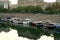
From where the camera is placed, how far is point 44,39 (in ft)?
55.6

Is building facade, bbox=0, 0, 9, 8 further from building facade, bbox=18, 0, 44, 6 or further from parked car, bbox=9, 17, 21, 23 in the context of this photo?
parked car, bbox=9, 17, 21, 23

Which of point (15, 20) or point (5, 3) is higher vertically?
point (5, 3)

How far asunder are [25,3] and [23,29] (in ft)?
43.2

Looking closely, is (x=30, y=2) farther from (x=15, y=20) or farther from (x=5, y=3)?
(x=15, y=20)

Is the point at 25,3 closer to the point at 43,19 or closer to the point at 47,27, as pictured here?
the point at 43,19

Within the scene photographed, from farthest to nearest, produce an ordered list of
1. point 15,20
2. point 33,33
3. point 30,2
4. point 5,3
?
1. point 5,3
2. point 30,2
3. point 15,20
4. point 33,33

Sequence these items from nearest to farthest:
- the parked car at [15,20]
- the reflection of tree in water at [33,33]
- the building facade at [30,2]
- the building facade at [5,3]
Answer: the reflection of tree in water at [33,33]
the parked car at [15,20]
the building facade at [30,2]
the building facade at [5,3]

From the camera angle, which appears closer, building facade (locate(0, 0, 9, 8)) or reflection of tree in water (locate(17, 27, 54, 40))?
reflection of tree in water (locate(17, 27, 54, 40))

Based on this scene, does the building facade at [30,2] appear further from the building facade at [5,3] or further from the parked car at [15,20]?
the parked car at [15,20]

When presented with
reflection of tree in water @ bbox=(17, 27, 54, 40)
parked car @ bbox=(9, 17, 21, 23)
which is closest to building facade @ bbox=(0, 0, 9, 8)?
parked car @ bbox=(9, 17, 21, 23)

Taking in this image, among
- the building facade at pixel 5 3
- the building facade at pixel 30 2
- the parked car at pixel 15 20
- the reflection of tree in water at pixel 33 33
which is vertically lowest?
the parked car at pixel 15 20

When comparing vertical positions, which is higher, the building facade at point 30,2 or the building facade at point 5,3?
the building facade at point 30,2

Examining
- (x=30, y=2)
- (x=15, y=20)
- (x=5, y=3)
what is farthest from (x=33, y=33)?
(x=5, y=3)

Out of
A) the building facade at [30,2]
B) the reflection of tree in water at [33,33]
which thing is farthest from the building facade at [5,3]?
the reflection of tree in water at [33,33]
